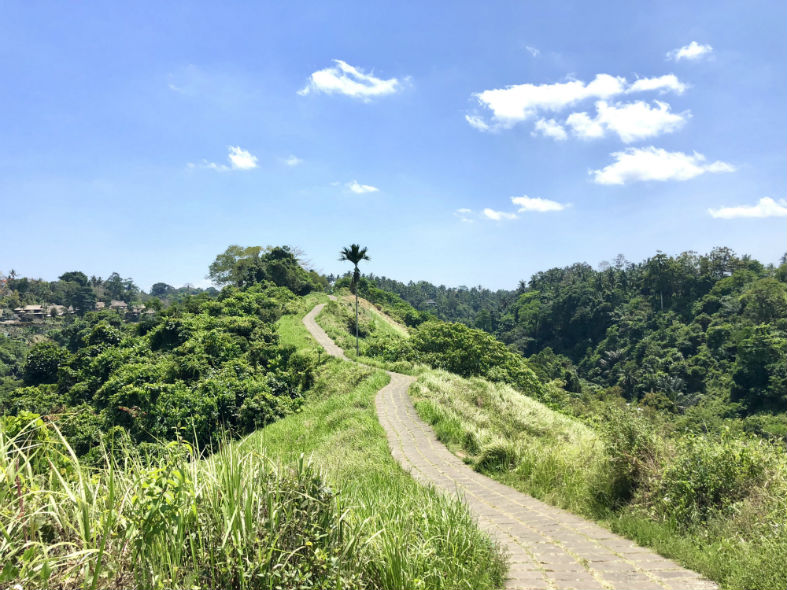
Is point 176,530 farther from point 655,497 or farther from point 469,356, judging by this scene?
point 469,356

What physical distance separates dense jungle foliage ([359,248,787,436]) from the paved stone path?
140 feet

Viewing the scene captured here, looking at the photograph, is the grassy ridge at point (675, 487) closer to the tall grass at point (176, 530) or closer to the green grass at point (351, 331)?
the tall grass at point (176, 530)

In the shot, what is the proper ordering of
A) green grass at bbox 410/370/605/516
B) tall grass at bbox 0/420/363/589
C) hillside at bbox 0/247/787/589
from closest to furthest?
tall grass at bbox 0/420/363/589
hillside at bbox 0/247/787/589
green grass at bbox 410/370/605/516

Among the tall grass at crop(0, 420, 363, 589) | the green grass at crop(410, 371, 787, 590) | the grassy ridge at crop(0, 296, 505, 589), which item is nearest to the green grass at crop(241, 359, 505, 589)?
the grassy ridge at crop(0, 296, 505, 589)

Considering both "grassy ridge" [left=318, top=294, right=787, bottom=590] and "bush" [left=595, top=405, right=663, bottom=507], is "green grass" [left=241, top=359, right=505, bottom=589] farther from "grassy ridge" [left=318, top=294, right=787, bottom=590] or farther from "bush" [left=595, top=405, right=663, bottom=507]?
"bush" [left=595, top=405, right=663, bottom=507]

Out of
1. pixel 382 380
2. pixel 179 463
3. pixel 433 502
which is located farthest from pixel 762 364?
pixel 179 463

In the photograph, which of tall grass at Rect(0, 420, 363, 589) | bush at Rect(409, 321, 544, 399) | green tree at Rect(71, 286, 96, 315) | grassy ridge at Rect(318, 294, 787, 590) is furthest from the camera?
green tree at Rect(71, 286, 96, 315)

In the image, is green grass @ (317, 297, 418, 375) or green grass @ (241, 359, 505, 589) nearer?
green grass @ (241, 359, 505, 589)

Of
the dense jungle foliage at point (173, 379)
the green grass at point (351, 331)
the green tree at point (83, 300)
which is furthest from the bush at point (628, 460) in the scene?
the green tree at point (83, 300)

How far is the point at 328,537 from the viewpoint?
10.7 feet

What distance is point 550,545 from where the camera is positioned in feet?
16.5

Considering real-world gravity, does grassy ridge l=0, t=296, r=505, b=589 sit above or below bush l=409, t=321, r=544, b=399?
above

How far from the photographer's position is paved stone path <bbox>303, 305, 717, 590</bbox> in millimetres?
4125

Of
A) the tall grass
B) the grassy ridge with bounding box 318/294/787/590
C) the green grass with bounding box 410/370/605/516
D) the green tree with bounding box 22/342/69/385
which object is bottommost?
the green tree with bounding box 22/342/69/385
